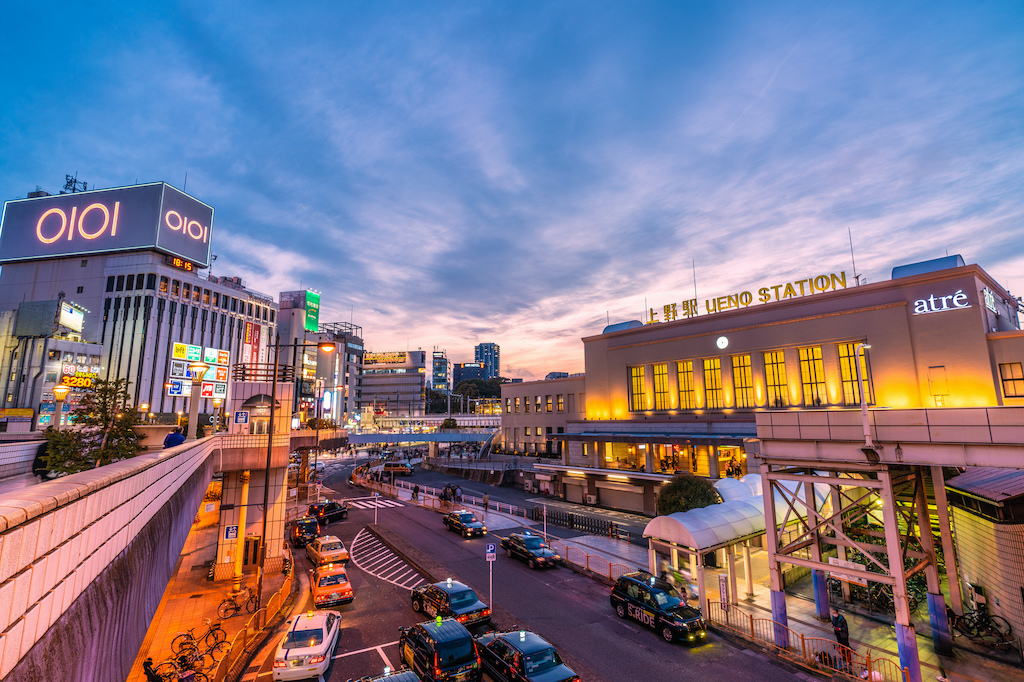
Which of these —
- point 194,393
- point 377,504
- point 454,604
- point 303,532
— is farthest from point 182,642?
point 377,504

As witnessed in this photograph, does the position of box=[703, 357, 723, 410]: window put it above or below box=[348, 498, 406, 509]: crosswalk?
above

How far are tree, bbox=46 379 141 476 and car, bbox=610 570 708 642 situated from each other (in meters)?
24.4

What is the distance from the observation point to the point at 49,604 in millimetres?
3926

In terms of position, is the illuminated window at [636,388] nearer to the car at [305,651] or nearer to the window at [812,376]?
the window at [812,376]

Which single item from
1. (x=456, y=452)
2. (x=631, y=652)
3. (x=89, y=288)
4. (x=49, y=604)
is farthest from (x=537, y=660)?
(x=89, y=288)

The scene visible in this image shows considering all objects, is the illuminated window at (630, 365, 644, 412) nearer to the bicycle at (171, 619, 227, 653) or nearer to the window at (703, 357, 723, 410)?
the window at (703, 357, 723, 410)

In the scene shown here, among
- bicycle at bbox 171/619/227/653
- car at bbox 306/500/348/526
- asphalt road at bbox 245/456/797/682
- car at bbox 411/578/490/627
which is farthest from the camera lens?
car at bbox 306/500/348/526

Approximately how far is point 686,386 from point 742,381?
5.70m

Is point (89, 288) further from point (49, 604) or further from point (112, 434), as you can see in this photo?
point (49, 604)

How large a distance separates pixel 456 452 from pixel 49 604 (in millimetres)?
85782

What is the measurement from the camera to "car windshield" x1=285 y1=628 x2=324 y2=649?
15180 millimetres

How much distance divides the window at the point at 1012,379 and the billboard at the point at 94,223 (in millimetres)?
111328

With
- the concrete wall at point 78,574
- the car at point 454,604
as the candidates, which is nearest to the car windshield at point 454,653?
the car at point 454,604

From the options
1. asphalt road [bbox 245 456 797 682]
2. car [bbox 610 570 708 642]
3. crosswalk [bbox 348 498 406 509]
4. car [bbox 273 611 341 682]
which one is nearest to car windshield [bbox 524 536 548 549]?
asphalt road [bbox 245 456 797 682]
